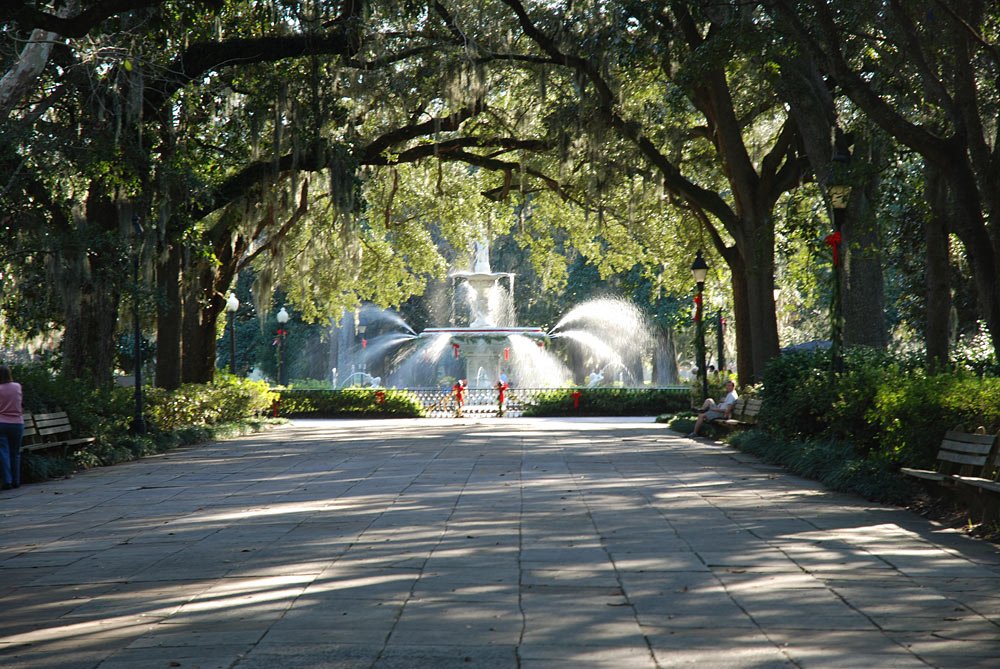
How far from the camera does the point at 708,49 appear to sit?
1549 centimetres

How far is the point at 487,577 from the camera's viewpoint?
6.85 meters

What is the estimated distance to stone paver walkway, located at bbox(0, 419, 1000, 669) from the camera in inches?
203

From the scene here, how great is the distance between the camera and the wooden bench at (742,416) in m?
18.7

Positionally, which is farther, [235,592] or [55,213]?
[55,213]

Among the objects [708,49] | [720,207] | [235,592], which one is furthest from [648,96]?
[235,592]

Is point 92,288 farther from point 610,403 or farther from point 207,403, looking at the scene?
point 610,403

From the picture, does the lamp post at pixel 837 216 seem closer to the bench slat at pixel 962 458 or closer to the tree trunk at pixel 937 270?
the tree trunk at pixel 937 270

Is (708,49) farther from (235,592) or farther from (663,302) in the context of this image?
(663,302)

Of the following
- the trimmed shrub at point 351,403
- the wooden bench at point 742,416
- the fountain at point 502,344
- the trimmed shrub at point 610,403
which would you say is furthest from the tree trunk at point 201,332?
the wooden bench at point 742,416

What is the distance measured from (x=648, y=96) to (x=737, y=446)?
9.23 metres

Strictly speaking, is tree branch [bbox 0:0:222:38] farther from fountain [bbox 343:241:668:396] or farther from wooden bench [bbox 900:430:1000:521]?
fountain [bbox 343:241:668:396]

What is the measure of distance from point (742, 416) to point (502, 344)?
1836 centimetres

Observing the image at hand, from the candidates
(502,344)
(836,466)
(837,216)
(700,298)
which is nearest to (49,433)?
(836,466)

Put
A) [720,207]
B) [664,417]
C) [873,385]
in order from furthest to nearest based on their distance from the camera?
[664,417], [720,207], [873,385]
